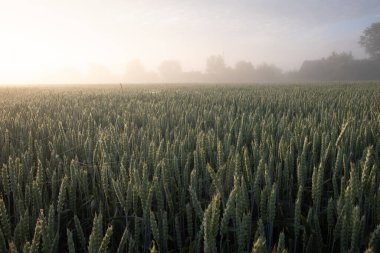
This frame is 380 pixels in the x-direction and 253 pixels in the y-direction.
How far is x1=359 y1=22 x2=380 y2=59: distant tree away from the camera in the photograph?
57375 mm

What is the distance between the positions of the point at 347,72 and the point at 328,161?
167 feet

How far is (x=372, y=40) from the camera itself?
58.3 meters

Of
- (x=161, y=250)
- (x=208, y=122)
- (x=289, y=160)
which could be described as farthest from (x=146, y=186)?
(x=208, y=122)

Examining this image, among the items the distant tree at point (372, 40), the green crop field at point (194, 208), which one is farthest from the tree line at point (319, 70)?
the green crop field at point (194, 208)

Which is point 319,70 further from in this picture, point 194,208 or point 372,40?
point 194,208

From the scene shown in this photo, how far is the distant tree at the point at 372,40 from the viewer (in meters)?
57.4

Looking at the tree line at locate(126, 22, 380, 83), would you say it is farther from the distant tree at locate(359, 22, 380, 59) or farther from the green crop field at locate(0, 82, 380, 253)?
the green crop field at locate(0, 82, 380, 253)

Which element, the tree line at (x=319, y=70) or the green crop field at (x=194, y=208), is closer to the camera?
the green crop field at (x=194, y=208)

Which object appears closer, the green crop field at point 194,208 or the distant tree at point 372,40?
the green crop field at point 194,208

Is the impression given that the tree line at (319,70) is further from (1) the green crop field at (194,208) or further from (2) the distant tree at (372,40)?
(1) the green crop field at (194,208)

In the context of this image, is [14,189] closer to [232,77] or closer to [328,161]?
[328,161]

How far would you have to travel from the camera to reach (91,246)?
0.75 m

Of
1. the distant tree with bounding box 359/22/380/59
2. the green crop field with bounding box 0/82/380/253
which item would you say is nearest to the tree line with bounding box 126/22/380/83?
the distant tree with bounding box 359/22/380/59

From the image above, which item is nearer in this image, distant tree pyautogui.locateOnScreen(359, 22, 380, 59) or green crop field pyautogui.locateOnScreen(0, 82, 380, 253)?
green crop field pyautogui.locateOnScreen(0, 82, 380, 253)
